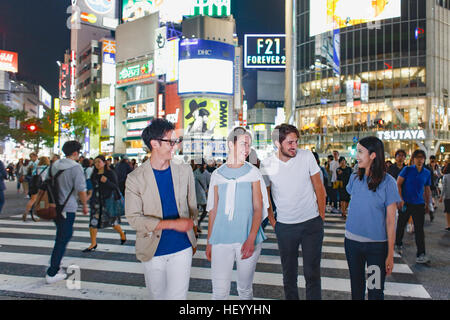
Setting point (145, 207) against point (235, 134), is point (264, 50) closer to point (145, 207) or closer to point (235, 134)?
point (235, 134)

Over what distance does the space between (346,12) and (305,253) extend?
178 ft

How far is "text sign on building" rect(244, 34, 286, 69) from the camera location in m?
74.6

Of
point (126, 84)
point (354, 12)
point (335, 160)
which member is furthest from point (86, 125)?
point (335, 160)

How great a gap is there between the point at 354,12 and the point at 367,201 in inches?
2111

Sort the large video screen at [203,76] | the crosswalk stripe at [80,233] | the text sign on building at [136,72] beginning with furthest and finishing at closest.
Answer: the text sign on building at [136,72] → the large video screen at [203,76] → the crosswalk stripe at [80,233]

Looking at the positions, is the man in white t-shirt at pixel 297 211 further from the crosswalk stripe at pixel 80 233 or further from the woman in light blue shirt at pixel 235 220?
the crosswalk stripe at pixel 80 233

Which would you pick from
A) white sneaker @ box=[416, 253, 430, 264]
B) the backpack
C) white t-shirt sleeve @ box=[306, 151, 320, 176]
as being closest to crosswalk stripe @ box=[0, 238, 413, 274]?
white sneaker @ box=[416, 253, 430, 264]

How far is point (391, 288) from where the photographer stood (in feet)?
16.9

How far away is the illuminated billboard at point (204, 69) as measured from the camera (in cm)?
4272

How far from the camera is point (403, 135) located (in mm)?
44375

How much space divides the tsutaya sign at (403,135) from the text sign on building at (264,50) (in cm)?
3385

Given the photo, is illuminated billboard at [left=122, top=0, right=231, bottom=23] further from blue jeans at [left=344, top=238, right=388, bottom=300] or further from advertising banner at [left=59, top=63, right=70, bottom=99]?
blue jeans at [left=344, top=238, right=388, bottom=300]

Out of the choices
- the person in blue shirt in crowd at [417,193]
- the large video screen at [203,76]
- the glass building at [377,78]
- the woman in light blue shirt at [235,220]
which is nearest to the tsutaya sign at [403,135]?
the glass building at [377,78]
